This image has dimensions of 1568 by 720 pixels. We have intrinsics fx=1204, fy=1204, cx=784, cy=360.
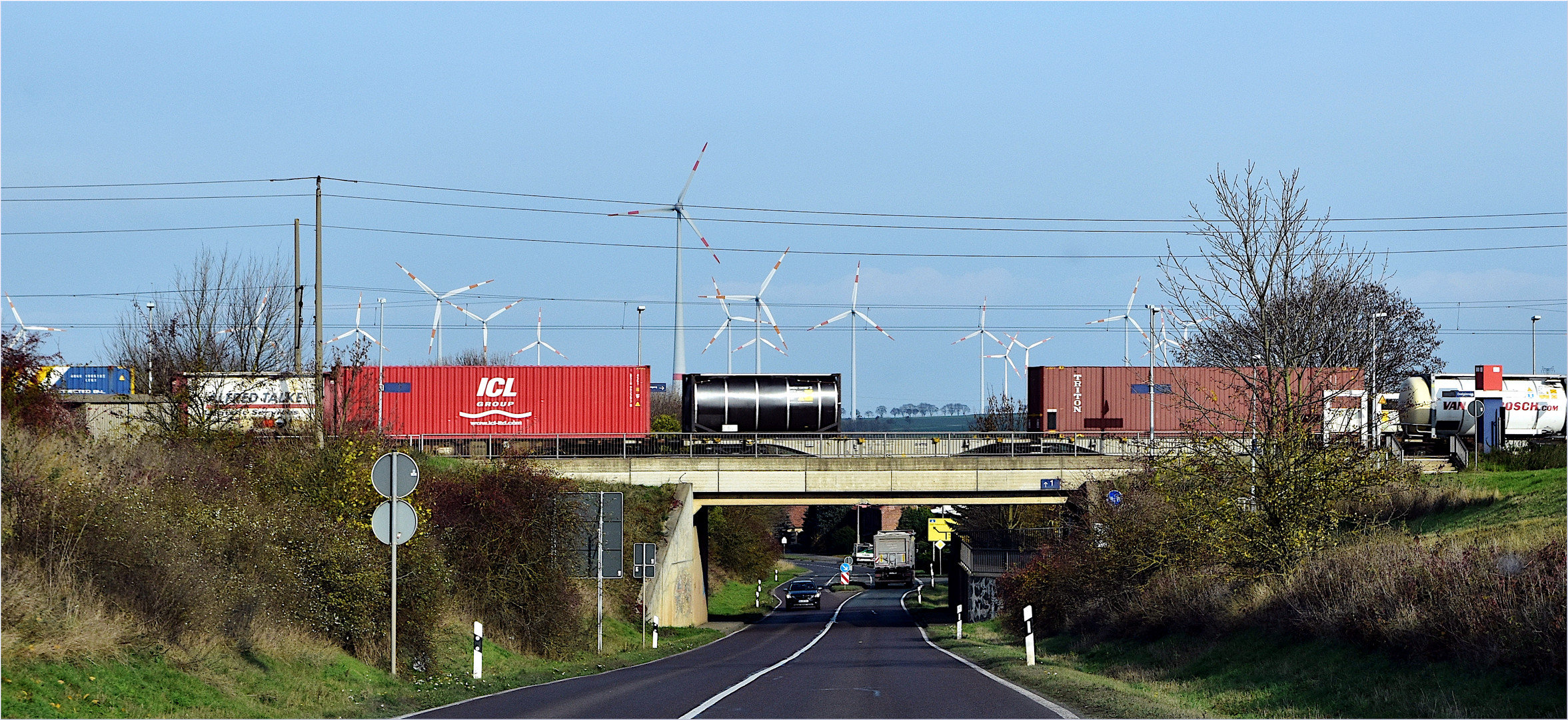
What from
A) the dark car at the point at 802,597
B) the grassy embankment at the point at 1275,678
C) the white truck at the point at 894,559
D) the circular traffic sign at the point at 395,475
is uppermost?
the circular traffic sign at the point at 395,475

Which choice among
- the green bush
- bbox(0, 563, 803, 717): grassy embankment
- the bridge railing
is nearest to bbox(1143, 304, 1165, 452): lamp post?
the bridge railing

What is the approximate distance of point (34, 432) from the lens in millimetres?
18406

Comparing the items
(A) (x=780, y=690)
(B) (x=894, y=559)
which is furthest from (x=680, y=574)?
(B) (x=894, y=559)

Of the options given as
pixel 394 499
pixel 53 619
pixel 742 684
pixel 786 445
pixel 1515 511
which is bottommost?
pixel 742 684

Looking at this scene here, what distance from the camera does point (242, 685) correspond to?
15.1 metres

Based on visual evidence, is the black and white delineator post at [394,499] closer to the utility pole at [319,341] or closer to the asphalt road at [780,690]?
the asphalt road at [780,690]

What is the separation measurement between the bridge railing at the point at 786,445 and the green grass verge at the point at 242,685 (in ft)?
83.4

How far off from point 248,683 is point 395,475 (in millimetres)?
3270

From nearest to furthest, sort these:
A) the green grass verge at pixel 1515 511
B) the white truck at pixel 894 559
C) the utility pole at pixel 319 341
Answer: the utility pole at pixel 319 341 → the green grass verge at pixel 1515 511 → the white truck at pixel 894 559

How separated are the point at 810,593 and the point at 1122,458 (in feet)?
115

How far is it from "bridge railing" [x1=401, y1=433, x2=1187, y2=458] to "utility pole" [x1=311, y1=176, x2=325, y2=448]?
1910cm

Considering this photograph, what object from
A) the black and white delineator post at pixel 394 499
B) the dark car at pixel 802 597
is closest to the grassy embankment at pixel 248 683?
the black and white delineator post at pixel 394 499

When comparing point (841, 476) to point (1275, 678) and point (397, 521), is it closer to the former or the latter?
point (1275, 678)

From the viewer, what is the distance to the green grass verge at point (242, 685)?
12.1m
